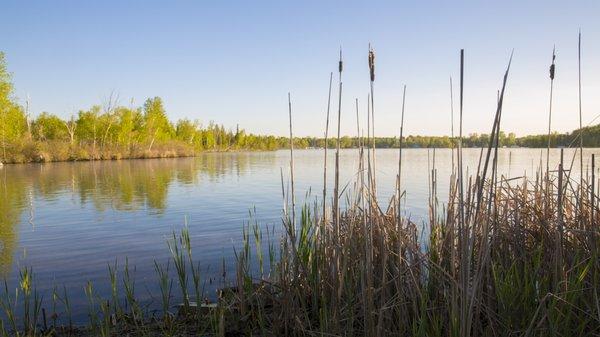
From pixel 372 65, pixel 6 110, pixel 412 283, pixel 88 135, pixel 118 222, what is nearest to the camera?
pixel 372 65

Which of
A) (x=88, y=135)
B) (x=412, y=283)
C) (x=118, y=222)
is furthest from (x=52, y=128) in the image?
(x=412, y=283)

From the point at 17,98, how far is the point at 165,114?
37.8 meters

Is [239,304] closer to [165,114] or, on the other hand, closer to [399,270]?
[399,270]

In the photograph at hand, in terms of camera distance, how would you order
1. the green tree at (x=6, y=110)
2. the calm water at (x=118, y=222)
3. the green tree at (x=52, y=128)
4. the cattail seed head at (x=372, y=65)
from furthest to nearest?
the green tree at (x=52, y=128) → the green tree at (x=6, y=110) → the calm water at (x=118, y=222) → the cattail seed head at (x=372, y=65)

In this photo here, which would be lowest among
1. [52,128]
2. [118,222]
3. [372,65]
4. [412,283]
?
[118,222]

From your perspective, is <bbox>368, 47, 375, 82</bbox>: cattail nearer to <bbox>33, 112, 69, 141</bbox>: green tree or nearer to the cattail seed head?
the cattail seed head

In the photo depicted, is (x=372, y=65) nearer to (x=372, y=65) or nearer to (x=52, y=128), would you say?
(x=372, y=65)

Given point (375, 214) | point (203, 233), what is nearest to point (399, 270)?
point (375, 214)

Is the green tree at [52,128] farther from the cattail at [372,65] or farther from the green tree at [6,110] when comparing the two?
the cattail at [372,65]

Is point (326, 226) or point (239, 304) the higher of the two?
point (326, 226)

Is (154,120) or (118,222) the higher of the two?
(154,120)

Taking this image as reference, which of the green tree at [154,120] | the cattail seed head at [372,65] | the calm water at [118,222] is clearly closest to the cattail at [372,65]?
the cattail seed head at [372,65]

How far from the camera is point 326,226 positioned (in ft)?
15.1

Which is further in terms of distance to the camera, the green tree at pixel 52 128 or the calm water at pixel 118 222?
the green tree at pixel 52 128
